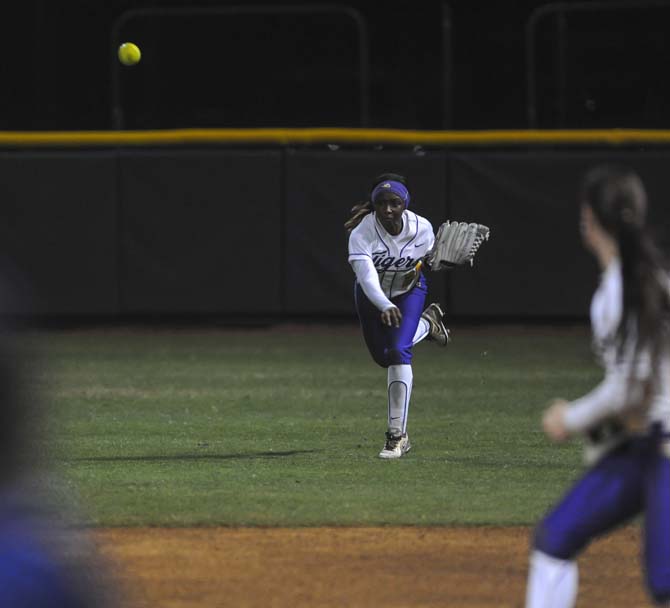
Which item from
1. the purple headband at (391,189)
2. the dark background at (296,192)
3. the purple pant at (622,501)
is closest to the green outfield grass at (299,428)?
the dark background at (296,192)

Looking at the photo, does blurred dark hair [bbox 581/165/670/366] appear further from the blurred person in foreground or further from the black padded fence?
the black padded fence

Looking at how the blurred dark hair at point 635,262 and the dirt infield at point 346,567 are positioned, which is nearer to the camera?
the blurred dark hair at point 635,262

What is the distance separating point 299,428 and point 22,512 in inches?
332

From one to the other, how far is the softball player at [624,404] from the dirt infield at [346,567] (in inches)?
62.0

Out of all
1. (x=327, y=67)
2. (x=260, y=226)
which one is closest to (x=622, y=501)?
(x=260, y=226)

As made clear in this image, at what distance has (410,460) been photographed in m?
9.20

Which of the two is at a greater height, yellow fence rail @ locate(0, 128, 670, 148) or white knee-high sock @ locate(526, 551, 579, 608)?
white knee-high sock @ locate(526, 551, 579, 608)

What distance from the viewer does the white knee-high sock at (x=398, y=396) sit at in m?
9.17

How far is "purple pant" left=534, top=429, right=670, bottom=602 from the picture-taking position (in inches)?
166

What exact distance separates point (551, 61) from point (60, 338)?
6676mm

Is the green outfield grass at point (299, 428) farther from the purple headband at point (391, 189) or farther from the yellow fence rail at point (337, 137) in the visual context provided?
the yellow fence rail at point (337, 137)

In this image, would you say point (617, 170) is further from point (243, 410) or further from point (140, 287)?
point (140, 287)

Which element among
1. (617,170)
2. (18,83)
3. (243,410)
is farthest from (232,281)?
(617,170)

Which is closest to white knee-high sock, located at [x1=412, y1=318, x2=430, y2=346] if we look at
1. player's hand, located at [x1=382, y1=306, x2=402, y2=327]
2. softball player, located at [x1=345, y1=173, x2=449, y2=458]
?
Result: softball player, located at [x1=345, y1=173, x2=449, y2=458]
